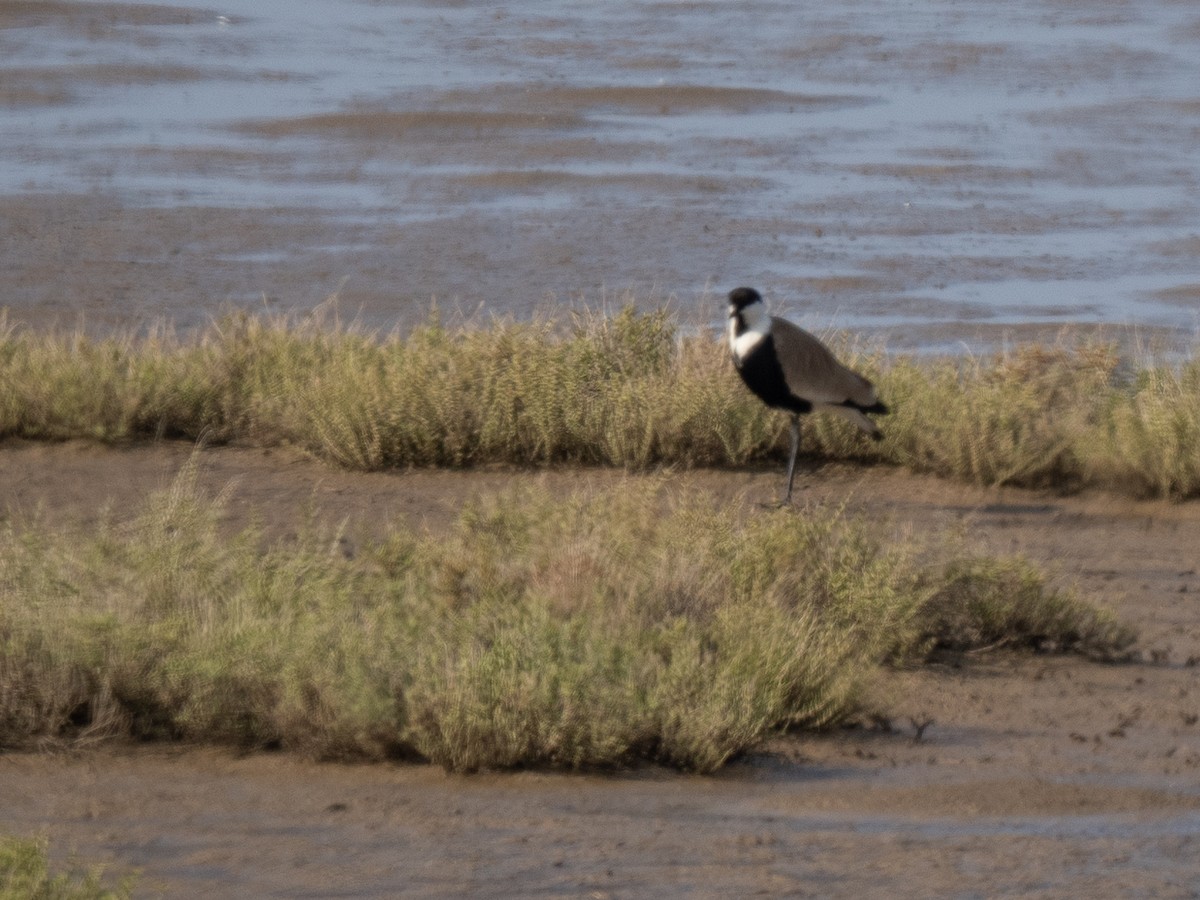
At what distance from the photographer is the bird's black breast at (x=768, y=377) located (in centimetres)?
995

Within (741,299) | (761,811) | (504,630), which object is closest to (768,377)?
(741,299)

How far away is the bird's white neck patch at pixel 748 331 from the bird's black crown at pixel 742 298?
0.02 meters

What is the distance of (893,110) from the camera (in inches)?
882

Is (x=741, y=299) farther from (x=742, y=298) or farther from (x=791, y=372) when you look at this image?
(x=791, y=372)

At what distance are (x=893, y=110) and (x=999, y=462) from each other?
40.9ft

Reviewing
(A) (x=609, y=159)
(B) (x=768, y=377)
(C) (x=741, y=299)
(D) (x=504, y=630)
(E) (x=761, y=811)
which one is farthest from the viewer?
(A) (x=609, y=159)

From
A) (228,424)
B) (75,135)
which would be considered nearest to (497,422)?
(228,424)

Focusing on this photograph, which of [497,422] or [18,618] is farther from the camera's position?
[497,422]

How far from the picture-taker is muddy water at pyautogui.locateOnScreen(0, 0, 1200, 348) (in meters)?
16.0

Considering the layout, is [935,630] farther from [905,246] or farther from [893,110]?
[893,110]

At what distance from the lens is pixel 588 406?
35.4 ft

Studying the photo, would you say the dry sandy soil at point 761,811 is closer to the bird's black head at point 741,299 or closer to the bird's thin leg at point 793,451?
the bird's thin leg at point 793,451

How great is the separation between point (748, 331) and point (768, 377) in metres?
0.37

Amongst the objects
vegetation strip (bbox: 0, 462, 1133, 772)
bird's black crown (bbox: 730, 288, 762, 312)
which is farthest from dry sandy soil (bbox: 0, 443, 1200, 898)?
bird's black crown (bbox: 730, 288, 762, 312)
